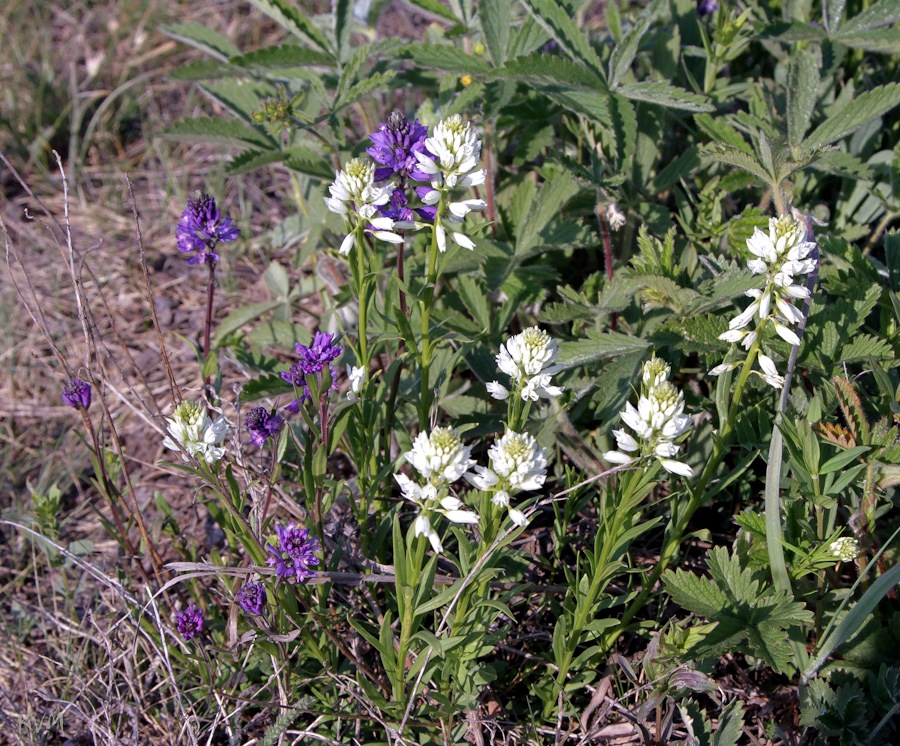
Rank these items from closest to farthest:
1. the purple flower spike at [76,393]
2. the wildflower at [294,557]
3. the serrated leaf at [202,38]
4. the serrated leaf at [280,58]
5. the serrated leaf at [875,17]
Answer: the wildflower at [294,557] → the purple flower spike at [76,393] → the serrated leaf at [875,17] → the serrated leaf at [280,58] → the serrated leaf at [202,38]

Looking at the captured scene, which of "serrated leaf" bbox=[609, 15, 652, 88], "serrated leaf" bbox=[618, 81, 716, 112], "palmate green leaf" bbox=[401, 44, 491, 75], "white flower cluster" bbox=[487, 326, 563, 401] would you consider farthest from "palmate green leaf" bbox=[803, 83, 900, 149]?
"white flower cluster" bbox=[487, 326, 563, 401]

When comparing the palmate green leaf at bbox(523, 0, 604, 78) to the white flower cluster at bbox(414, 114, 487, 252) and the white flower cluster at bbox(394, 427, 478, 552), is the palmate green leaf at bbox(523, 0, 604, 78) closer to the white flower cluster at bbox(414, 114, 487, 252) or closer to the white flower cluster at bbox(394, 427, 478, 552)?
the white flower cluster at bbox(414, 114, 487, 252)

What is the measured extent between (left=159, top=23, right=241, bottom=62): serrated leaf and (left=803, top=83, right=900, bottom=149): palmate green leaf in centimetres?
219

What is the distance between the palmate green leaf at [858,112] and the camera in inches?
100

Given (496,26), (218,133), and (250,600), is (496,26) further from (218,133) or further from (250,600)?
(250,600)

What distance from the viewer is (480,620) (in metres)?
1.97

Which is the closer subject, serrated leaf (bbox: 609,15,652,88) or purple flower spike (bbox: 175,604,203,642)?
purple flower spike (bbox: 175,604,203,642)

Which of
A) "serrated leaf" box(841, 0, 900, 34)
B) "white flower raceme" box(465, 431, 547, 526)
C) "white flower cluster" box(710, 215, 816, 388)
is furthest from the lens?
"serrated leaf" box(841, 0, 900, 34)

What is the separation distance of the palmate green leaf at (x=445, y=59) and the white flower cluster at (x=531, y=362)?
134cm

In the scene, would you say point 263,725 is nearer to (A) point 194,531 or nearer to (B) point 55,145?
(A) point 194,531

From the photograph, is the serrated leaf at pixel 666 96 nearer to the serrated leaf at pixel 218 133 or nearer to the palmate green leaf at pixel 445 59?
the palmate green leaf at pixel 445 59

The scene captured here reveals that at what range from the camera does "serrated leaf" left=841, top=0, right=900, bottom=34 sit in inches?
110

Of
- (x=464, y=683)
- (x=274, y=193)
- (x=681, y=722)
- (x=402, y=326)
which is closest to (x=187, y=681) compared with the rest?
(x=464, y=683)

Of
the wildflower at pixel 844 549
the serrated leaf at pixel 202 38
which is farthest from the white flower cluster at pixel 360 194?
the serrated leaf at pixel 202 38
